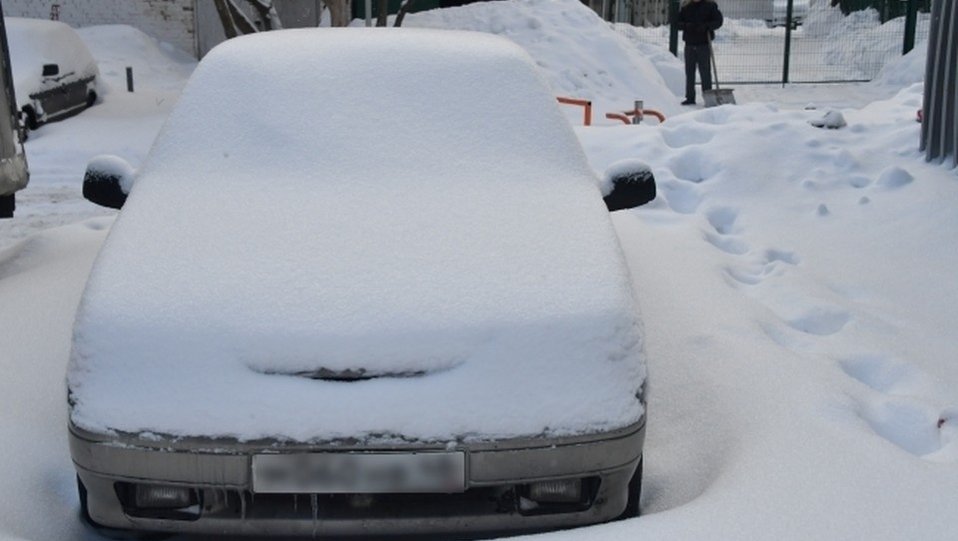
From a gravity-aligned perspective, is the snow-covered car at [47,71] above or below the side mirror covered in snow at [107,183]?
below

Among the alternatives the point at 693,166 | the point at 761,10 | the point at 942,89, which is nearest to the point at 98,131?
the point at 693,166

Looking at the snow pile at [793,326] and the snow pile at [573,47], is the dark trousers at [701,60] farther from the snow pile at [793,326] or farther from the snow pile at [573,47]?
the snow pile at [793,326]

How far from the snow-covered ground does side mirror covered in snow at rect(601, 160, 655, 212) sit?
660 millimetres

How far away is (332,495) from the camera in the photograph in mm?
2783

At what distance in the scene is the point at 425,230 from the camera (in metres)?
3.32

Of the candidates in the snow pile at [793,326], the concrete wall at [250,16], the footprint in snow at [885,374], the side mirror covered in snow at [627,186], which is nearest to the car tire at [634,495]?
the snow pile at [793,326]

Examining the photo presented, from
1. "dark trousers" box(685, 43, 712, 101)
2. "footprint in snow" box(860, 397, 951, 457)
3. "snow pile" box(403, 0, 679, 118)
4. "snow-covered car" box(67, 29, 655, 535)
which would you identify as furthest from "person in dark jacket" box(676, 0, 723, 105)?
"snow-covered car" box(67, 29, 655, 535)

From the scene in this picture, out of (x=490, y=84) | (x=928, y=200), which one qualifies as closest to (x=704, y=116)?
(x=928, y=200)

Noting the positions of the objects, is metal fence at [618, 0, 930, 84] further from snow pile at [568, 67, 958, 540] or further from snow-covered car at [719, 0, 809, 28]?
snow pile at [568, 67, 958, 540]

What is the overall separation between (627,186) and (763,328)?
1165 millimetres

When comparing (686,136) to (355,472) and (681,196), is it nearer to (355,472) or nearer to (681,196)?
(681,196)

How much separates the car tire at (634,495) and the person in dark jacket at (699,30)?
12548mm

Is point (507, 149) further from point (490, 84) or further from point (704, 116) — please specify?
point (704, 116)

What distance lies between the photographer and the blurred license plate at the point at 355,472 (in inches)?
106
